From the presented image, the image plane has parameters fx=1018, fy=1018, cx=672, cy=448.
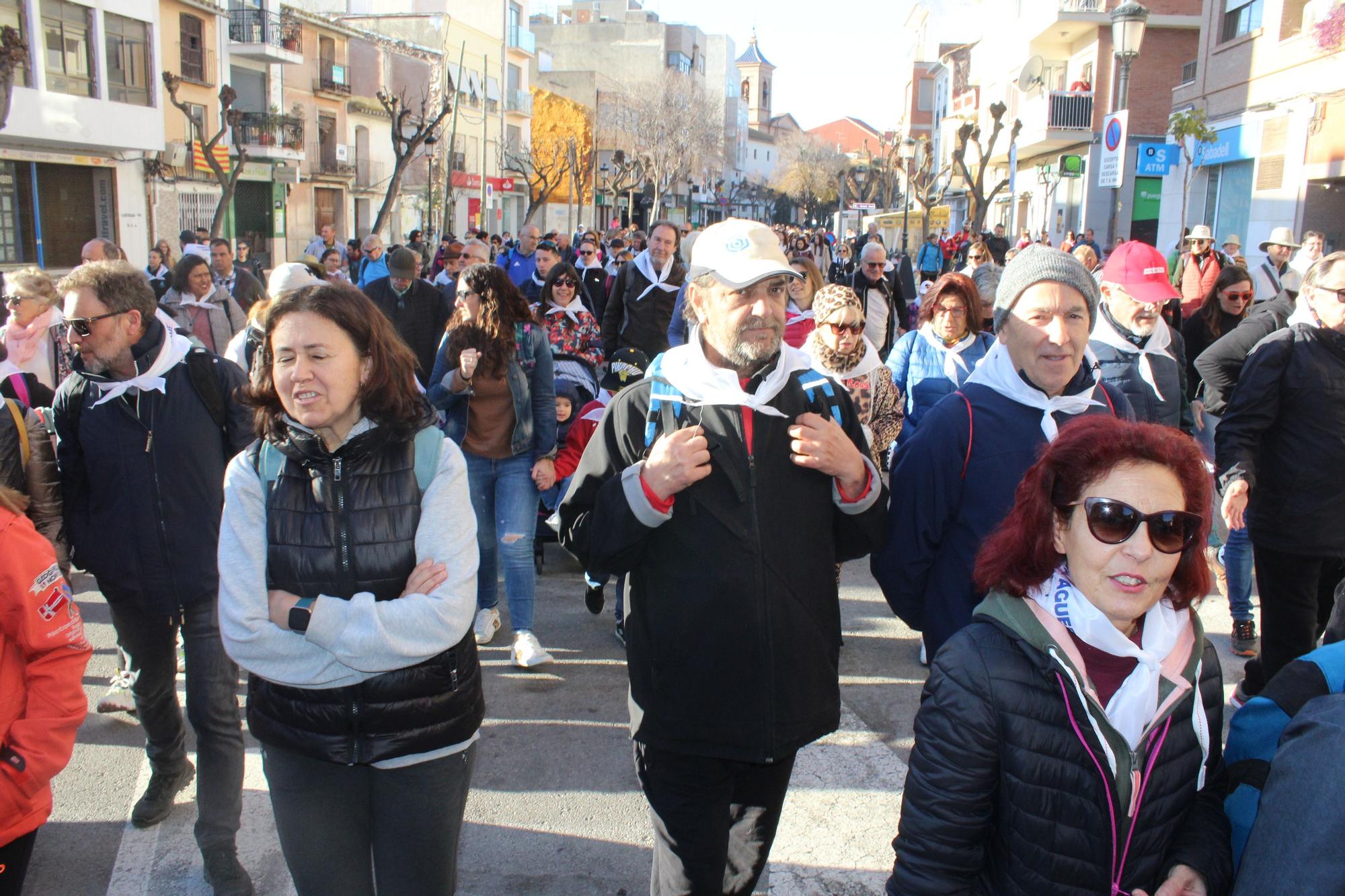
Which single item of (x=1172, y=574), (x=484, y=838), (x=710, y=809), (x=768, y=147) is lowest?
(x=484, y=838)

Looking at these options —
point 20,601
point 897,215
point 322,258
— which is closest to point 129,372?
point 20,601

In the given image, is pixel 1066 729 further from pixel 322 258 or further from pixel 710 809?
pixel 322 258

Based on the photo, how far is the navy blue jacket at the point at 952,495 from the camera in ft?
8.87

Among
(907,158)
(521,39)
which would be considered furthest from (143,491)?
(521,39)

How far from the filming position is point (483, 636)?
215 inches

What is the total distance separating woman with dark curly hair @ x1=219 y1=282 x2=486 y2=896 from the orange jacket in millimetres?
373

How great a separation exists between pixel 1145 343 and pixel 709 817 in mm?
3497

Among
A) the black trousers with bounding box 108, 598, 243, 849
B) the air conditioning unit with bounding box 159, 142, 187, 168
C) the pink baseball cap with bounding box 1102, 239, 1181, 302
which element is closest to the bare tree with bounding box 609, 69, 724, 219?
the air conditioning unit with bounding box 159, 142, 187, 168

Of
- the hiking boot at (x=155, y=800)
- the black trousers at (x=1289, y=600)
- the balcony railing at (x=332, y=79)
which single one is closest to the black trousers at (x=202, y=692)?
the hiking boot at (x=155, y=800)

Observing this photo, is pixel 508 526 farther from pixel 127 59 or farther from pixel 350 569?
pixel 127 59

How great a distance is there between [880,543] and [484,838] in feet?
6.37

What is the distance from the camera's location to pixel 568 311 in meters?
7.93

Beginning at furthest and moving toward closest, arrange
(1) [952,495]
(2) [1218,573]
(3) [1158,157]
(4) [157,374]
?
(3) [1158,157], (2) [1218,573], (4) [157,374], (1) [952,495]

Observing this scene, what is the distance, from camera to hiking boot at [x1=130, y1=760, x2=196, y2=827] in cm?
373
